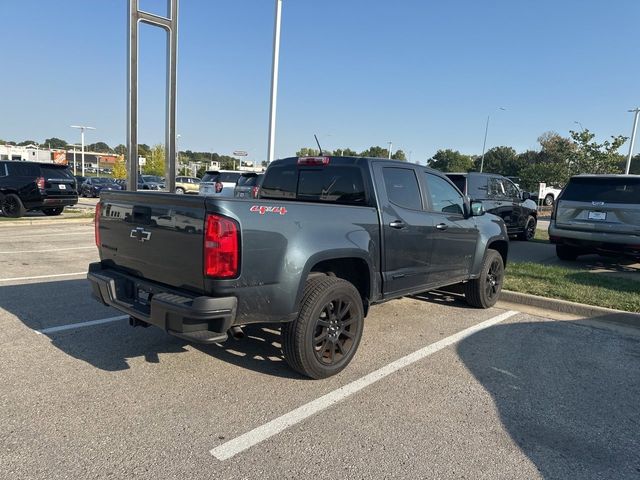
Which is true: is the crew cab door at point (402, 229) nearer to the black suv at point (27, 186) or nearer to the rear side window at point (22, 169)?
the black suv at point (27, 186)

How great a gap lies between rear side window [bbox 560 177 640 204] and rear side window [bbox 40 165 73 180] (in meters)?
14.6

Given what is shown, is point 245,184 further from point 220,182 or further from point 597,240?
point 597,240

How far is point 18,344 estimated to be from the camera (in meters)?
4.40

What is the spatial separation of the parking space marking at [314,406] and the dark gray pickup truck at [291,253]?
0.83 ft

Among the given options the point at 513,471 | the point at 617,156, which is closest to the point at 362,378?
the point at 513,471

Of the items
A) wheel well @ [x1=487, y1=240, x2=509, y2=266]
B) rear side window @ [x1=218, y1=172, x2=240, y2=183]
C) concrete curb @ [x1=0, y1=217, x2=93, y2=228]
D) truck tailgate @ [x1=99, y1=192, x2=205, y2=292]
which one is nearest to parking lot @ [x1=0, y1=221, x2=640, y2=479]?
truck tailgate @ [x1=99, y1=192, x2=205, y2=292]

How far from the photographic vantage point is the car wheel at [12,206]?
14.6m

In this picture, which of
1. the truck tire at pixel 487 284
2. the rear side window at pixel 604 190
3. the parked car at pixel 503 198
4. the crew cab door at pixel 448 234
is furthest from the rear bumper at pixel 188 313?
the parked car at pixel 503 198

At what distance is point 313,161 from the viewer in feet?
16.1

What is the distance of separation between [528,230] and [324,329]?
11.6m

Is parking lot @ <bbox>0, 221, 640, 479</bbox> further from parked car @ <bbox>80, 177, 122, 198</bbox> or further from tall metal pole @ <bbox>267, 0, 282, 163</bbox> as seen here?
parked car @ <bbox>80, 177, 122, 198</bbox>

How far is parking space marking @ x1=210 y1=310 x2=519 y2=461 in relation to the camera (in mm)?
2889

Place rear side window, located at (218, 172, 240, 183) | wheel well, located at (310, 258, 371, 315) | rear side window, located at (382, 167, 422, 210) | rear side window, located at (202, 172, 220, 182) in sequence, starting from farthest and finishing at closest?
1. rear side window, located at (202, 172, 220, 182)
2. rear side window, located at (218, 172, 240, 183)
3. rear side window, located at (382, 167, 422, 210)
4. wheel well, located at (310, 258, 371, 315)

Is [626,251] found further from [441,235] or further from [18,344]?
[18,344]
